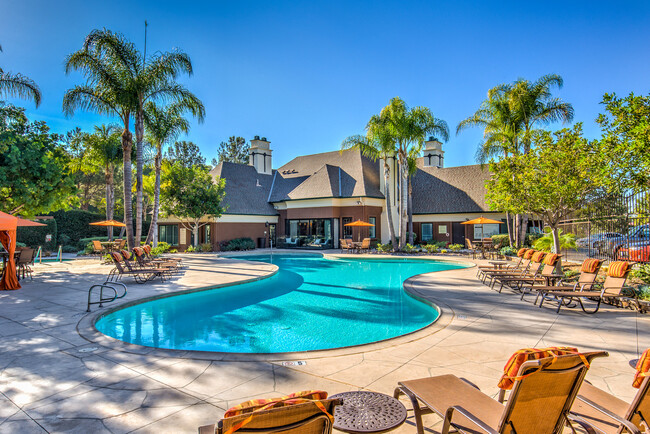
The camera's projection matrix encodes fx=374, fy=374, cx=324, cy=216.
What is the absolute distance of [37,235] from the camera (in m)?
26.2

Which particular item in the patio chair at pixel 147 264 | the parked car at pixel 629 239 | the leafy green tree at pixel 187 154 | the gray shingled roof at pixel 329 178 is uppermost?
the leafy green tree at pixel 187 154

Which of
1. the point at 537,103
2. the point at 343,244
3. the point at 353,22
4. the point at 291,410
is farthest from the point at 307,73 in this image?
the point at 291,410

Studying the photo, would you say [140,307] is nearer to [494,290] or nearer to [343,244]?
[494,290]

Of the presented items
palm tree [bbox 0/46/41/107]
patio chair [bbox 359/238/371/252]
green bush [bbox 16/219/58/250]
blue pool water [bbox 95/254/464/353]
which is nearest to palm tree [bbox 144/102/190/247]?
palm tree [bbox 0/46/41/107]

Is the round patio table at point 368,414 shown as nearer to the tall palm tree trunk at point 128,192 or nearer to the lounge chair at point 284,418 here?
the lounge chair at point 284,418

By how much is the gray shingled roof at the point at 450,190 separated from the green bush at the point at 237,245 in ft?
43.0

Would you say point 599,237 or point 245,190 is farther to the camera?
point 245,190

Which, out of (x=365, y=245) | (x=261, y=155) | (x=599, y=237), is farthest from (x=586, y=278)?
(x=261, y=155)

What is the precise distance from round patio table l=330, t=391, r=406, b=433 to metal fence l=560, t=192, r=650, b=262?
1043 cm

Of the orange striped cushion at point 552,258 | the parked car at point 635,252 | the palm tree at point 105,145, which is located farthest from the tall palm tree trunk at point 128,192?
the parked car at point 635,252

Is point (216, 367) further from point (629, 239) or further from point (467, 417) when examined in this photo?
point (629, 239)

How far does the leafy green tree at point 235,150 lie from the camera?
54372 millimetres

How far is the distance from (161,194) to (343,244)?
12.9 m

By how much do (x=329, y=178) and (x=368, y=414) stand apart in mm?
27350
